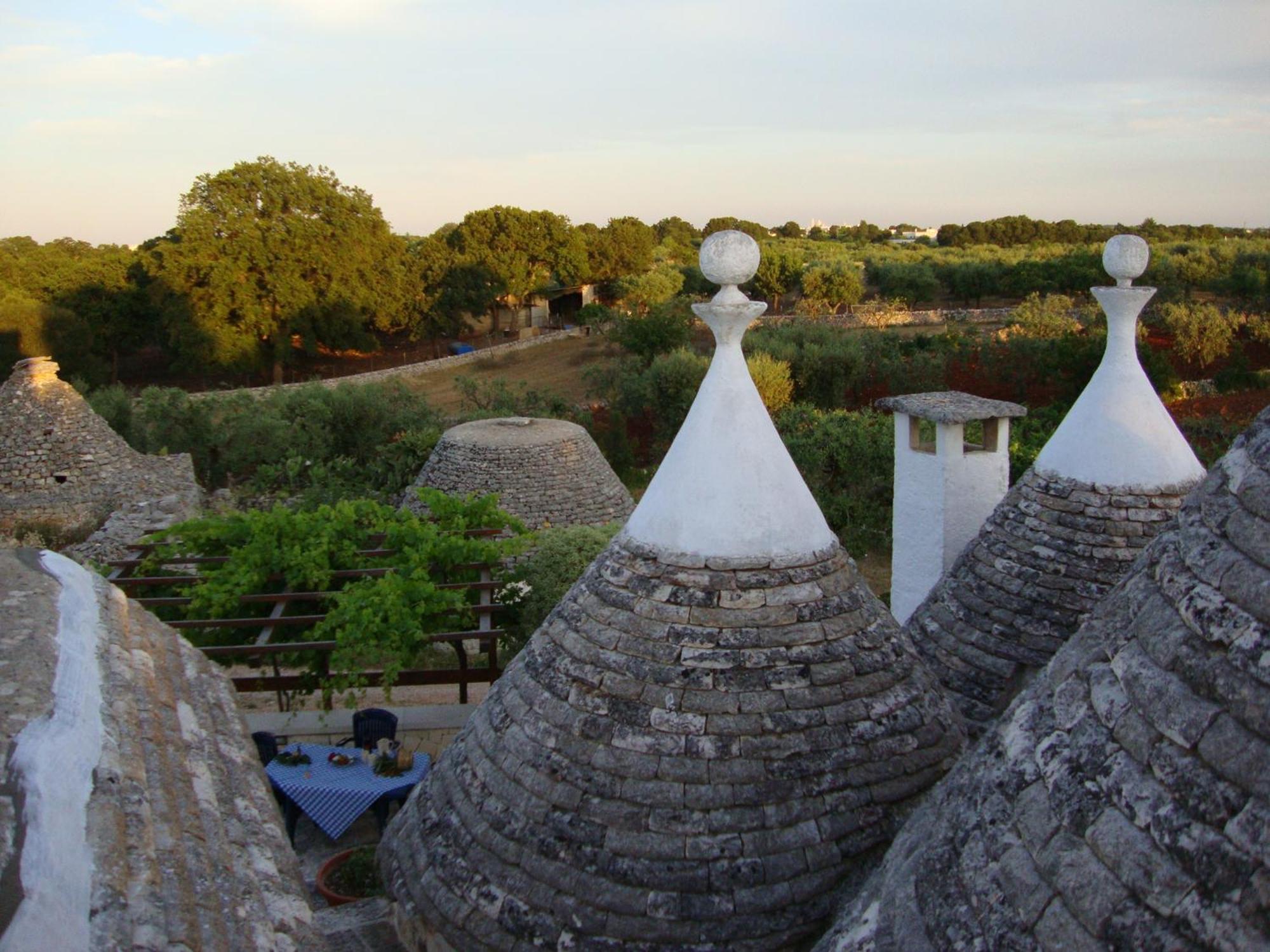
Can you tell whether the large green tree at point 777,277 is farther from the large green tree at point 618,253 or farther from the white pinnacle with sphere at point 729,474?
the white pinnacle with sphere at point 729,474

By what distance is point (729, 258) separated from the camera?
4652mm

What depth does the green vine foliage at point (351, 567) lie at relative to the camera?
966 centimetres

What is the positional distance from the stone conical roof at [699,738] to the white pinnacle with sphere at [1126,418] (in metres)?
2.25

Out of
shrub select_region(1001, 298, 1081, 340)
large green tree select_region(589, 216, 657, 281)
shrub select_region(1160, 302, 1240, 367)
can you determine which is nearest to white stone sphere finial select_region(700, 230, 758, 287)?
shrub select_region(1001, 298, 1081, 340)

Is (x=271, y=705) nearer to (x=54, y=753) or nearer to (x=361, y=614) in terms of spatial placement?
(x=361, y=614)

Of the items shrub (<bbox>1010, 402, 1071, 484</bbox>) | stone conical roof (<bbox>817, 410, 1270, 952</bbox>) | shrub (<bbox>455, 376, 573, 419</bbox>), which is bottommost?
shrub (<bbox>1010, 402, 1071, 484</bbox>)

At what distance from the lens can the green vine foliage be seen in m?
9.66

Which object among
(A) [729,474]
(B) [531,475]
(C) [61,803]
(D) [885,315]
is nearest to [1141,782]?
(A) [729,474]

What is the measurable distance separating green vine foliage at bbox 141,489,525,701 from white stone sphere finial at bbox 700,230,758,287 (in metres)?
6.00

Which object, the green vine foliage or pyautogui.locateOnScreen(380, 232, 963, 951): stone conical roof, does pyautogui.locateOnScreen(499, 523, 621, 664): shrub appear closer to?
the green vine foliage

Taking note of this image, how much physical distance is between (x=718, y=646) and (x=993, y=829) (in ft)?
5.78

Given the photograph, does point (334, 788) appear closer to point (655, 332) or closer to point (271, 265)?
point (655, 332)

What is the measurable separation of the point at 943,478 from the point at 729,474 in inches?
159

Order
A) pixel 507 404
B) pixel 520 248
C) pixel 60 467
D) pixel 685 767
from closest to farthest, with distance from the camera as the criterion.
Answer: pixel 685 767 → pixel 60 467 → pixel 507 404 → pixel 520 248
